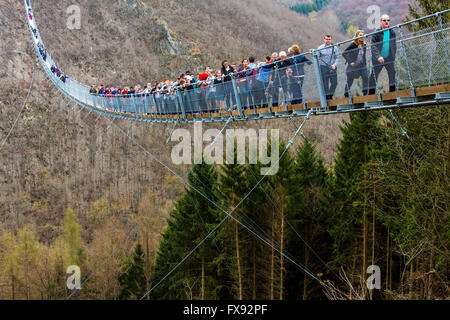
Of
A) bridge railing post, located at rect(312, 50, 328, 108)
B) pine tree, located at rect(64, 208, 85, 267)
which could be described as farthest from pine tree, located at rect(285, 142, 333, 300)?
pine tree, located at rect(64, 208, 85, 267)

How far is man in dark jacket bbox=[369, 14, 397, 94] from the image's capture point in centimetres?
651

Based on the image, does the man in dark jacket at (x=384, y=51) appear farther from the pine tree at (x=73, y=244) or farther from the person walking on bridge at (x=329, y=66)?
the pine tree at (x=73, y=244)

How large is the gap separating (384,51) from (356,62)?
527 millimetres

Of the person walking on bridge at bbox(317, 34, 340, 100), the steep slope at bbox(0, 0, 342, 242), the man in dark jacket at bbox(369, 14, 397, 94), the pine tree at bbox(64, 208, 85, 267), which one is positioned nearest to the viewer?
the man in dark jacket at bbox(369, 14, 397, 94)

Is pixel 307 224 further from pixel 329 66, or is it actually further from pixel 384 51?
pixel 384 51

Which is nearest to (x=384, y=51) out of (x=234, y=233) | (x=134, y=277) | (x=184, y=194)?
(x=234, y=233)

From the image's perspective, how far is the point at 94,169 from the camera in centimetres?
5972

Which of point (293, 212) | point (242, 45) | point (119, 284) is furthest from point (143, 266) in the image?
point (242, 45)

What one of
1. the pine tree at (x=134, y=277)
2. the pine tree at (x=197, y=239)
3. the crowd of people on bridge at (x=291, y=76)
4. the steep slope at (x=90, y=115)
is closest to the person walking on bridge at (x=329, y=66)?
the crowd of people on bridge at (x=291, y=76)

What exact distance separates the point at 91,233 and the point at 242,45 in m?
57.2

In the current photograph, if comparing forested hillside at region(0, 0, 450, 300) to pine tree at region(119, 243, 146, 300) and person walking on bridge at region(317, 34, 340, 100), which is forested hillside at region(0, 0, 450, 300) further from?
person walking on bridge at region(317, 34, 340, 100)

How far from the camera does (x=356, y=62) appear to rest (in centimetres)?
706

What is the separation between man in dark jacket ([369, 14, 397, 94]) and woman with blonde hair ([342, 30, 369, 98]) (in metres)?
0.19

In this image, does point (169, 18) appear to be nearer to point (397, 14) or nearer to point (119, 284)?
point (397, 14)
